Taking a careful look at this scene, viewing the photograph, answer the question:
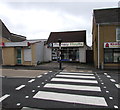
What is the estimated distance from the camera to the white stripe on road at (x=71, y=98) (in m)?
4.43

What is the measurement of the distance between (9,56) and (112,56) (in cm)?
1414

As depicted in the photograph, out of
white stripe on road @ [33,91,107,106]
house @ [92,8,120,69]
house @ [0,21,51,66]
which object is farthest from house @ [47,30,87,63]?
white stripe on road @ [33,91,107,106]

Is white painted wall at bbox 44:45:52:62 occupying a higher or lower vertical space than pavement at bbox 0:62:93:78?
higher

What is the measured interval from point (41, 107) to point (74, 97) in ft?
5.28

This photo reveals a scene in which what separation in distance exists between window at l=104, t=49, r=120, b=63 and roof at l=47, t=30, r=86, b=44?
20.9 ft

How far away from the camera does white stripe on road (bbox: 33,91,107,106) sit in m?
4.43

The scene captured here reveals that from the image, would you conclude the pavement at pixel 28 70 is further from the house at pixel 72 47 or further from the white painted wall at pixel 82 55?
the house at pixel 72 47

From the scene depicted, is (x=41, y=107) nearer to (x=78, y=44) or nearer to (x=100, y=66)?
(x=100, y=66)

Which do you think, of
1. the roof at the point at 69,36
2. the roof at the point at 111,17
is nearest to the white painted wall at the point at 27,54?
the roof at the point at 69,36

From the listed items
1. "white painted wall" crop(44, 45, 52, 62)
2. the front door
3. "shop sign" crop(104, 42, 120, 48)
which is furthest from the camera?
"white painted wall" crop(44, 45, 52, 62)

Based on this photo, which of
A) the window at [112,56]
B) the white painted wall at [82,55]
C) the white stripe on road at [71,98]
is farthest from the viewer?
the white painted wall at [82,55]

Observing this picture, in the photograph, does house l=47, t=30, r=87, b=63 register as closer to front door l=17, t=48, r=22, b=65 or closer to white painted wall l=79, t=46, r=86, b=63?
white painted wall l=79, t=46, r=86, b=63

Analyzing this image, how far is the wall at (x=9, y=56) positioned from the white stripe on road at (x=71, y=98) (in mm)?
11916

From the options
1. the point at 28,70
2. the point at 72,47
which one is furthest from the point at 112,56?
the point at 28,70
